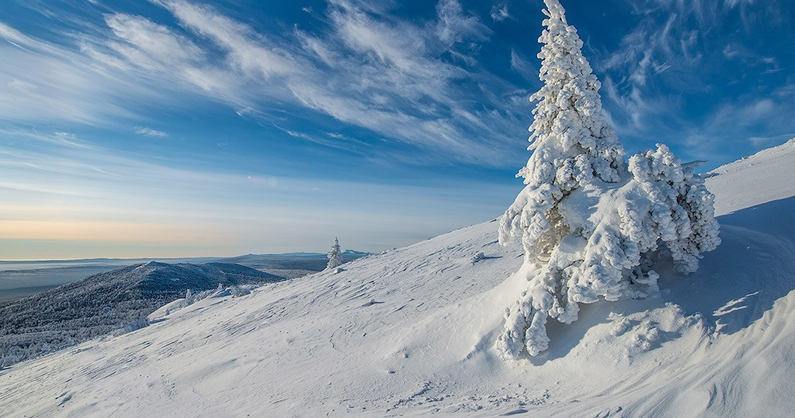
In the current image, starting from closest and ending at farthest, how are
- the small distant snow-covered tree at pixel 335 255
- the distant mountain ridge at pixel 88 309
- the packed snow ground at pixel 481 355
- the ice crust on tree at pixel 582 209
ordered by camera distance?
the packed snow ground at pixel 481 355
the ice crust on tree at pixel 582 209
the distant mountain ridge at pixel 88 309
the small distant snow-covered tree at pixel 335 255

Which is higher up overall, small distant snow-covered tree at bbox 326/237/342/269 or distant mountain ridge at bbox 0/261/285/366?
small distant snow-covered tree at bbox 326/237/342/269

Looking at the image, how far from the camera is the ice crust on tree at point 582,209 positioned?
9695 millimetres

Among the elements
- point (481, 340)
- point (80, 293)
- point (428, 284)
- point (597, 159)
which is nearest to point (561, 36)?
point (597, 159)

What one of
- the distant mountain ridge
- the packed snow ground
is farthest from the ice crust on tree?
the distant mountain ridge

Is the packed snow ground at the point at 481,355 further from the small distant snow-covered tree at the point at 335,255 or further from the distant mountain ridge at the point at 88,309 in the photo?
the small distant snow-covered tree at the point at 335,255

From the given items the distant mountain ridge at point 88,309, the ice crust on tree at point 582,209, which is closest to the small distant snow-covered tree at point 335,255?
the distant mountain ridge at point 88,309

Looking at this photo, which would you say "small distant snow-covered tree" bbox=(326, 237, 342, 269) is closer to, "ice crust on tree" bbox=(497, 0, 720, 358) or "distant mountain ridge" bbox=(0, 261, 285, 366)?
"distant mountain ridge" bbox=(0, 261, 285, 366)

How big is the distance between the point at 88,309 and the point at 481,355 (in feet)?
286

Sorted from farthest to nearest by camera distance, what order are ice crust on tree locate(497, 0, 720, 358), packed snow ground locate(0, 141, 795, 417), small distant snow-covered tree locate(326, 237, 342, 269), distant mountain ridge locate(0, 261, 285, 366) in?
small distant snow-covered tree locate(326, 237, 342, 269)
distant mountain ridge locate(0, 261, 285, 366)
ice crust on tree locate(497, 0, 720, 358)
packed snow ground locate(0, 141, 795, 417)

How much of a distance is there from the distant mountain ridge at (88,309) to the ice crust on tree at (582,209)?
37896 mm

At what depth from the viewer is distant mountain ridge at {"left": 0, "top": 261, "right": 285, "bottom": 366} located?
41.1 m

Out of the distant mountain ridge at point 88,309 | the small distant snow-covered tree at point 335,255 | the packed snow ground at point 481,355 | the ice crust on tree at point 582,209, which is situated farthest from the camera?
the small distant snow-covered tree at point 335,255

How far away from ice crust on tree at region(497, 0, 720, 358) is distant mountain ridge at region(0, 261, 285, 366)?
37.9 meters

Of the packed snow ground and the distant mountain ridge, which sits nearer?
the packed snow ground
